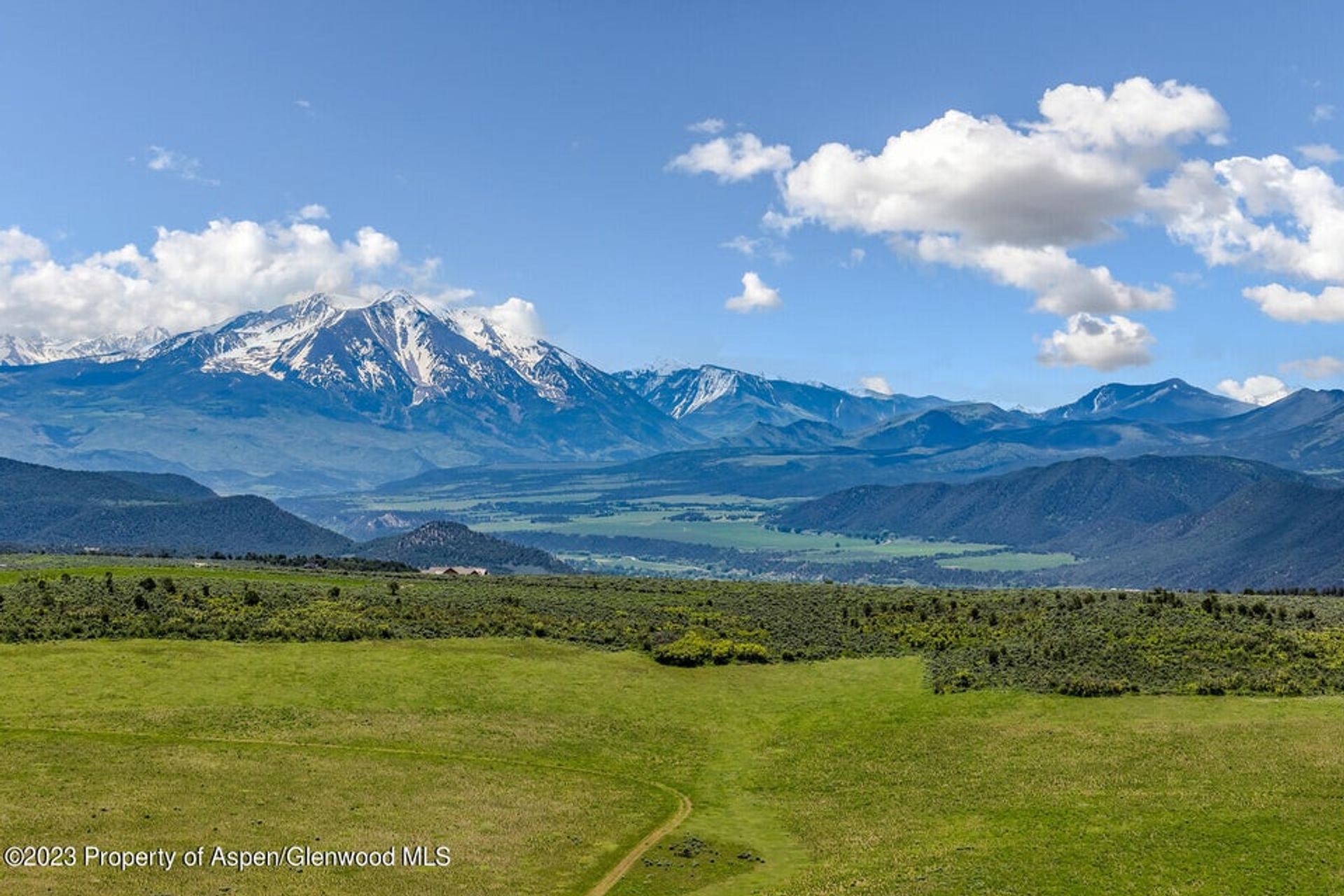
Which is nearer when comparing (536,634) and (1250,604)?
(536,634)

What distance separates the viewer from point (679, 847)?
41750 mm

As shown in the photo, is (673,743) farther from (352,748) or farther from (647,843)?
(352,748)

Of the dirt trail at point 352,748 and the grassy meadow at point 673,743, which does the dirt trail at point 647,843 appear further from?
the grassy meadow at point 673,743

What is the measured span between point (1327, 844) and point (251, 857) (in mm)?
38440

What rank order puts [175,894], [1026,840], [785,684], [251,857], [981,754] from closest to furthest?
[175,894] < [251,857] < [1026,840] < [981,754] < [785,684]

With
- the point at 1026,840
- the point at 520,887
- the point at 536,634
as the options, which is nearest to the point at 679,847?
the point at 520,887

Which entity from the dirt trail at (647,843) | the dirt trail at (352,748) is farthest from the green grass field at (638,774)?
the dirt trail at (647,843)

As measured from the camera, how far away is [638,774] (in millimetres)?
51469

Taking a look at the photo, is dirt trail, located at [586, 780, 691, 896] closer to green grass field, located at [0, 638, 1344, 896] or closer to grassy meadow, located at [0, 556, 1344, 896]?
grassy meadow, located at [0, 556, 1344, 896]

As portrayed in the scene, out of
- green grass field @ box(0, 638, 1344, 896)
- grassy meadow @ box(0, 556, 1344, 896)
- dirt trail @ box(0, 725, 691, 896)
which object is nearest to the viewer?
green grass field @ box(0, 638, 1344, 896)

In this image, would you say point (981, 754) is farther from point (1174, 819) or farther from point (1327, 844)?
point (1327, 844)

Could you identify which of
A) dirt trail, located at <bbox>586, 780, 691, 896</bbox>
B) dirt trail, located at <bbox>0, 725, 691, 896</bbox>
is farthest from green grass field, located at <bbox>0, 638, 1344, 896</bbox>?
dirt trail, located at <bbox>586, 780, 691, 896</bbox>

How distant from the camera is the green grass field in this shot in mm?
37750

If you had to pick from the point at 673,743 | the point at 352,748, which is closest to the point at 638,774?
the point at 673,743
